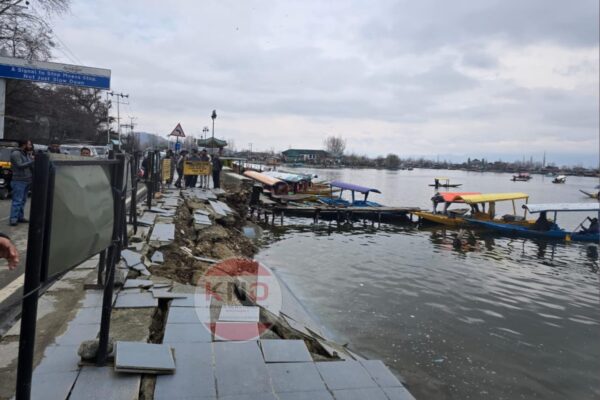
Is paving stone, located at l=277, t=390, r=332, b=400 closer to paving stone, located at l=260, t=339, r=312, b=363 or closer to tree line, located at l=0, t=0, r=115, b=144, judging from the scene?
paving stone, located at l=260, t=339, r=312, b=363

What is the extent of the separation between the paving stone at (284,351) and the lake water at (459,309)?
2403 millimetres

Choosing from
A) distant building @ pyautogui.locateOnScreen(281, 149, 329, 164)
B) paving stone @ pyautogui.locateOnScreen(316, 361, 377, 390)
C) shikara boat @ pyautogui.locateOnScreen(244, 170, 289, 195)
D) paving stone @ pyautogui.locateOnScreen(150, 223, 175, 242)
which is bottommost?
paving stone @ pyautogui.locateOnScreen(316, 361, 377, 390)

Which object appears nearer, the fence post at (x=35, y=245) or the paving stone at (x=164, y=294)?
the fence post at (x=35, y=245)

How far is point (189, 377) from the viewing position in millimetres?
3607

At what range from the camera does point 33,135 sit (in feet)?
151

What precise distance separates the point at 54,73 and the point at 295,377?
68.9 feet

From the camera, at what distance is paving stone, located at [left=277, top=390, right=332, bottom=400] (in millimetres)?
3467

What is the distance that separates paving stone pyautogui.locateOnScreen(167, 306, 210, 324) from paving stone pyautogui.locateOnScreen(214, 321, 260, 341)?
0.22 meters

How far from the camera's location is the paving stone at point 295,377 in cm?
362

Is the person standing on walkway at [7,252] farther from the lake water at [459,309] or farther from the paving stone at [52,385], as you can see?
the lake water at [459,309]

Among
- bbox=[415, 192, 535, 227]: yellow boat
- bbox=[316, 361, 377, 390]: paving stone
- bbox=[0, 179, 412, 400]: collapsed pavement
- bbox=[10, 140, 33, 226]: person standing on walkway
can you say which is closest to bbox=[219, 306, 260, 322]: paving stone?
bbox=[0, 179, 412, 400]: collapsed pavement

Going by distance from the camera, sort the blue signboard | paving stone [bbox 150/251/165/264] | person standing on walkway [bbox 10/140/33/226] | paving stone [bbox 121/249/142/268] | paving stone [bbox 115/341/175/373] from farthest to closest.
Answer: the blue signboard
person standing on walkway [bbox 10/140/33/226]
paving stone [bbox 150/251/165/264]
paving stone [bbox 121/249/142/268]
paving stone [bbox 115/341/175/373]

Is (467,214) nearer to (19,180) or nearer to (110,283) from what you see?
(19,180)

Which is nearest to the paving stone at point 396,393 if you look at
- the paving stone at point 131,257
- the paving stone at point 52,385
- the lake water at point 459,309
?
the lake water at point 459,309
